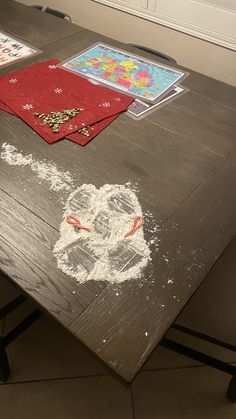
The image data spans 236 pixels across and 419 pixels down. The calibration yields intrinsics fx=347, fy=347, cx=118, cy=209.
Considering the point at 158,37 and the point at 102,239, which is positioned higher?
the point at 158,37

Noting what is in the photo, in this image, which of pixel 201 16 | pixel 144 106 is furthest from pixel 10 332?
pixel 201 16

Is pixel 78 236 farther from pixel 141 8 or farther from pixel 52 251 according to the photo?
pixel 141 8

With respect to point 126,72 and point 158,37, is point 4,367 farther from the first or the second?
point 158,37

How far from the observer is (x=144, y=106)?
3.67ft

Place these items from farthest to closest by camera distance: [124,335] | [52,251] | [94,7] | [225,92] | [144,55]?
[94,7] → [144,55] → [225,92] → [52,251] → [124,335]

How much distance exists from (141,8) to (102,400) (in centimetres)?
194

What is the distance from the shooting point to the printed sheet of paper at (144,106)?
109 cm

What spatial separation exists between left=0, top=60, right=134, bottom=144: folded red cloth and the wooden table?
0.12 ft

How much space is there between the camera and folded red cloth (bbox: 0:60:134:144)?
1.02 m

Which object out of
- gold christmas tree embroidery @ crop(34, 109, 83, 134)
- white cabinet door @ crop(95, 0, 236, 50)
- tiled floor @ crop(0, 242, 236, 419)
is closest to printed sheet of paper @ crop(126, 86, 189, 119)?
gold christmas tree embroidery @ crop(34, 109, 83, 134)

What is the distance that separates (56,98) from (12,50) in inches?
15.7

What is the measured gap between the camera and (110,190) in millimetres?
847

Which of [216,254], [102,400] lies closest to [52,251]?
[216,254]

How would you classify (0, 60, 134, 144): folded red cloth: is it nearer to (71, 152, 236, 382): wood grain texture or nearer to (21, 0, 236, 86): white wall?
(71, 152, 236, 382): wood grain texture
